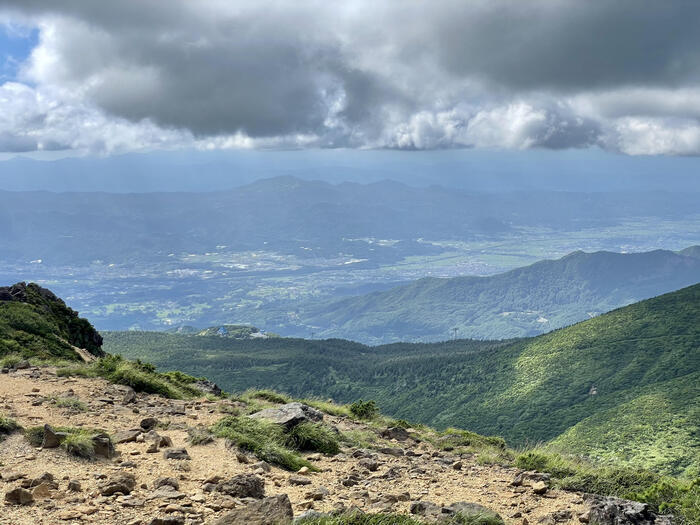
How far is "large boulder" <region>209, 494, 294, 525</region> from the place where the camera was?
308 inches

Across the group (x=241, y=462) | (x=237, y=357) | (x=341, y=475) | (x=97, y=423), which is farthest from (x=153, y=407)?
(x=237, y=357)

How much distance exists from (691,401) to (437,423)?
154ft

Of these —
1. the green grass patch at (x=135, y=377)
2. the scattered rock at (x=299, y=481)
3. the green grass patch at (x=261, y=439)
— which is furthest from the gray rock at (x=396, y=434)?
the scattered rock at (x=299, y=481)

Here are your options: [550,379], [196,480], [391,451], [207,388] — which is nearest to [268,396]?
[207,388]

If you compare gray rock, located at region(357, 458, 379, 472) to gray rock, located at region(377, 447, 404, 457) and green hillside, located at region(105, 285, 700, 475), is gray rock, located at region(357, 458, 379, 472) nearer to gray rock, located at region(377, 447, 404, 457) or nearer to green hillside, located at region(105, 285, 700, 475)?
gray rock, located at region(377, 447, 404, 457)

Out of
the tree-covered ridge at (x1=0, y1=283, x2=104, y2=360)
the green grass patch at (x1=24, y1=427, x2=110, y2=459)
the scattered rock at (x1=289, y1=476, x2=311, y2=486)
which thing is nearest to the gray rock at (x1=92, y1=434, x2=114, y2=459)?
the green grass patch at (x1=24, y1=427, x2=110, y2=459)

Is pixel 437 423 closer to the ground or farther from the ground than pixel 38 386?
closer to the ground

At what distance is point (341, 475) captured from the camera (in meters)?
11.9

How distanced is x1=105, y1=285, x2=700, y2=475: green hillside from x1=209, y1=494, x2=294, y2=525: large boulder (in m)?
53.1

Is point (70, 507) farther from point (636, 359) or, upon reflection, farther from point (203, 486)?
point (636, 359)

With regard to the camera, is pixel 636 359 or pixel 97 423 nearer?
pixel 97 423

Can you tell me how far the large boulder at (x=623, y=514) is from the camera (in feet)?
32.9

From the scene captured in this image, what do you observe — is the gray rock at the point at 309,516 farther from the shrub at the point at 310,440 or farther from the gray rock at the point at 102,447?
the shrub at the point at 310,440

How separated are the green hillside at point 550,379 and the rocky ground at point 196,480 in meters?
47.4
